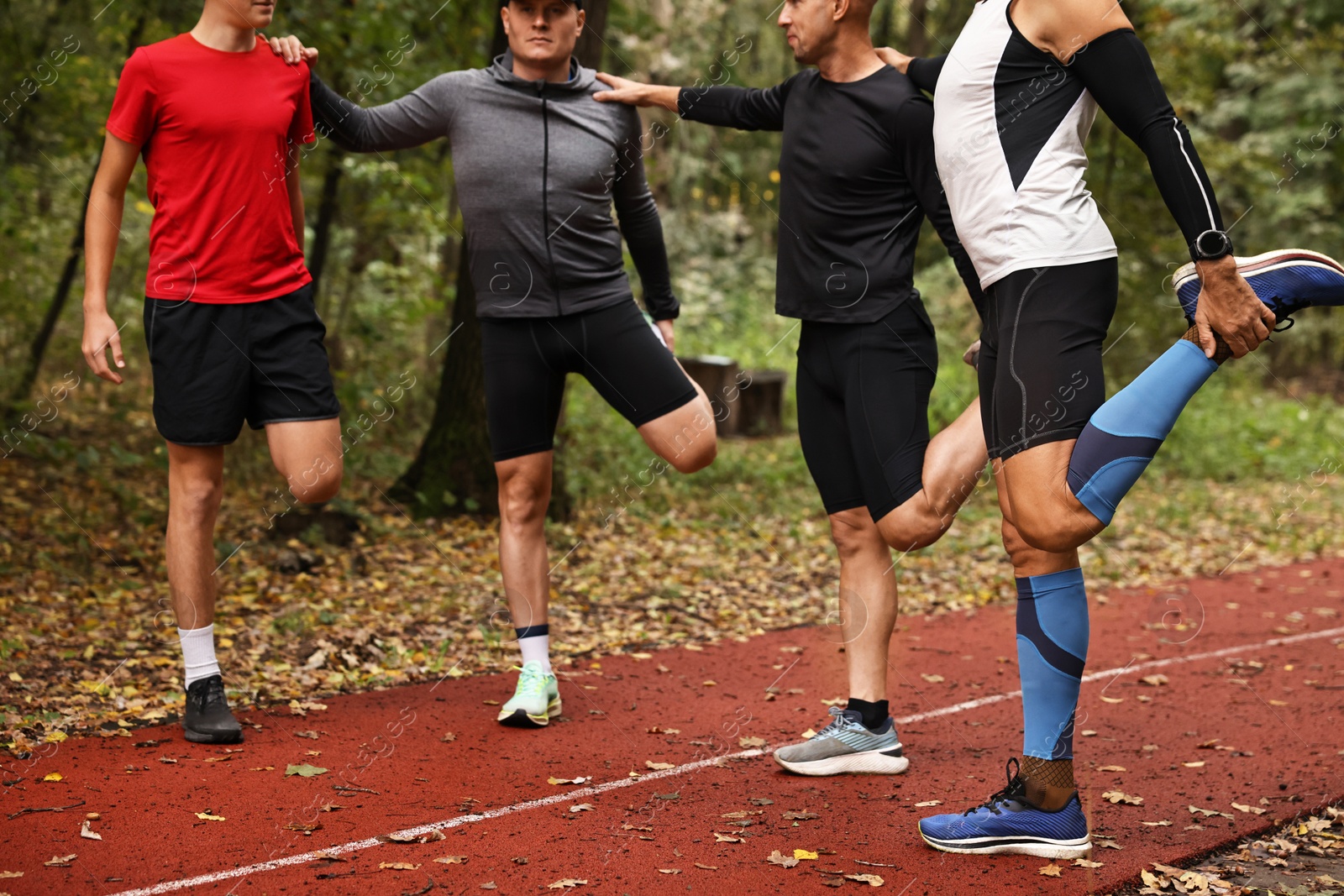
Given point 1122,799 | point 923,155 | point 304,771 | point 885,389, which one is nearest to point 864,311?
point 885,389

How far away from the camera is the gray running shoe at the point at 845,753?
3990mm

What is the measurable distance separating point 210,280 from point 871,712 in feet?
8.94

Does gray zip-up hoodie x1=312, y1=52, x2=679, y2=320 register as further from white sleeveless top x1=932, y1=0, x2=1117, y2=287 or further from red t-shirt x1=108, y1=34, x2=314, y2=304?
white sleeveless top x1=932, y1=0, x2=1117, y2=287

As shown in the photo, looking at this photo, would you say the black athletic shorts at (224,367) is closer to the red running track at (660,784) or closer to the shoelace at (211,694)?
the shoelace at (211,694)

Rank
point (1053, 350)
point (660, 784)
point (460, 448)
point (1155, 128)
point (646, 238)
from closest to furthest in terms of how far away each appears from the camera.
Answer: point (1155, 128)
point (1053, 350)
point (660, 784)
point (646, 238)
point (460, 448)

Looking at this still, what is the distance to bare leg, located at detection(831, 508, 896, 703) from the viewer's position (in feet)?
13.3

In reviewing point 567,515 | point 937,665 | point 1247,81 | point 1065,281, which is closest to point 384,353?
point 567,515

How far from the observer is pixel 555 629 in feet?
20.7

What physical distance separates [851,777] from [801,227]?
187cm

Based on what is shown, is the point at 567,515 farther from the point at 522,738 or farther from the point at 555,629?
the point at 522,738

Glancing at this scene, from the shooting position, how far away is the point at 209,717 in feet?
13.4

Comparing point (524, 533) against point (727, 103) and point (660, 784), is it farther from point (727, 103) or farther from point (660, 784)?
point (727, 103)

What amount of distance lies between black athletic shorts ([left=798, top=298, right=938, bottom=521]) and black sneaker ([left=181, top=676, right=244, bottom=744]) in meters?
2.34

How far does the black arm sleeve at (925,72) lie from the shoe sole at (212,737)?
3202 millimetres
